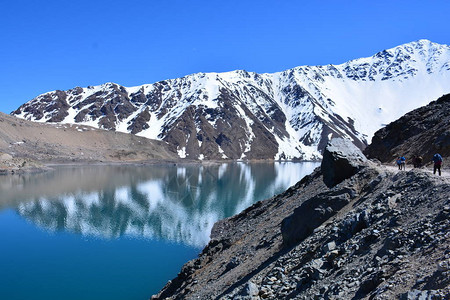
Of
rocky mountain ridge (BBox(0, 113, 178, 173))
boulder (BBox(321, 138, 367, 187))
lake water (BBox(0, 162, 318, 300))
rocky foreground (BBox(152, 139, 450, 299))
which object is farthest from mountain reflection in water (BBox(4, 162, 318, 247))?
rocky mountain ridge (BBox(0, 113, 178, 173))

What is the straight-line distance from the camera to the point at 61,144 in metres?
175

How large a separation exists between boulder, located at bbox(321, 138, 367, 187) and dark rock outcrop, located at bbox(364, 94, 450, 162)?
789 centimetres

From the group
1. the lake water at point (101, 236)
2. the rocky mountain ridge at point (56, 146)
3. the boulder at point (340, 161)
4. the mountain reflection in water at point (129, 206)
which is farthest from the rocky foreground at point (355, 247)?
the rocky mountain ridge at point (56, 146)

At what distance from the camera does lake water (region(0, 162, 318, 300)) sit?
28.6 meters

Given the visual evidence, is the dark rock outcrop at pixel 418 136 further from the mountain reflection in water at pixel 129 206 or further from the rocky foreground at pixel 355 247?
the mountain reflection in water at pixel 129 206

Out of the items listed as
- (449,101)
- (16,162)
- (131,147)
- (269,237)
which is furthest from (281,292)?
(131,147)

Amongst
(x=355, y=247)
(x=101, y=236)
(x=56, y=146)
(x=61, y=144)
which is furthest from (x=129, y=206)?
(x=61, y=144)

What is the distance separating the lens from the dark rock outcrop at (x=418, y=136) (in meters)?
26.5

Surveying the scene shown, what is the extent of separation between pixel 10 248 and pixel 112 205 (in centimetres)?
2683

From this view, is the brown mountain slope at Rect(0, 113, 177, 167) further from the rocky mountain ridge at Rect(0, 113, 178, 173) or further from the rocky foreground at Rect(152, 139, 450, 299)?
the rocky foreground at Rect(152, 139, 450, 299)

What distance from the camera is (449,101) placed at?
3450 centimetres

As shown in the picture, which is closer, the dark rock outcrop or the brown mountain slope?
the dark rock outcrop

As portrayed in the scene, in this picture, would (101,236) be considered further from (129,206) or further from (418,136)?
(418,136)

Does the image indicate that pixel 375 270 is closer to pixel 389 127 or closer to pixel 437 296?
pixel 437 296
